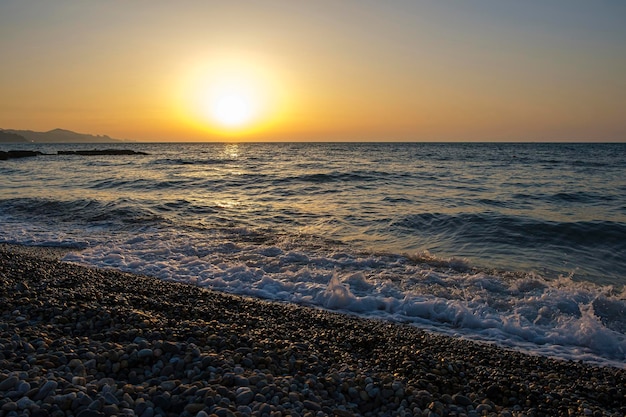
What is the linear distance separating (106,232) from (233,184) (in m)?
15.8

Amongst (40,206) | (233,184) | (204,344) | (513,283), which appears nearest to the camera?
(204,344)

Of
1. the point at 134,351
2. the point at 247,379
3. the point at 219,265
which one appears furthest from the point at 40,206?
the point at 247,379

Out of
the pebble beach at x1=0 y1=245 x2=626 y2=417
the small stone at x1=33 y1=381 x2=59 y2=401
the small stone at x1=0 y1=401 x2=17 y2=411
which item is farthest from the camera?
the pebble beach at x1=0 y1=245 x2=626 y2=417

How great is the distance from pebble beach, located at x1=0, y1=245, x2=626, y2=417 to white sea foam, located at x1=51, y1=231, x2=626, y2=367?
85 centimetres

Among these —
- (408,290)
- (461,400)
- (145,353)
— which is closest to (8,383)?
(145,353)

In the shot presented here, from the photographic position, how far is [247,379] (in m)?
4.05

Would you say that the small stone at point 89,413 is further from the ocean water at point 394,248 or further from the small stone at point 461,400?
the ocean water at point 394,248

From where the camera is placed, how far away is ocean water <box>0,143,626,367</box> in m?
7.20

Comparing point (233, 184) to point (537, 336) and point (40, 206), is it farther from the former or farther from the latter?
point (537, 336)

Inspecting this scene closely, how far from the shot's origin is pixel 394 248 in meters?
11.8

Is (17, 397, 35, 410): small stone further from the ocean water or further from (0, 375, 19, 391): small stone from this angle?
the ocean water

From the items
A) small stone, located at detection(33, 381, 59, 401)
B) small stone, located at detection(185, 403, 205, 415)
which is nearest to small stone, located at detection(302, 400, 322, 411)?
small stone, located at detection(185, 403, 205, 415)

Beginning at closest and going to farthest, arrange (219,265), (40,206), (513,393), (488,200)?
1. (513,393)
2. (219,265)
3. (40,206)
4. (488,200)

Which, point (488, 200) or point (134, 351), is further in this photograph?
point (488, 200)
